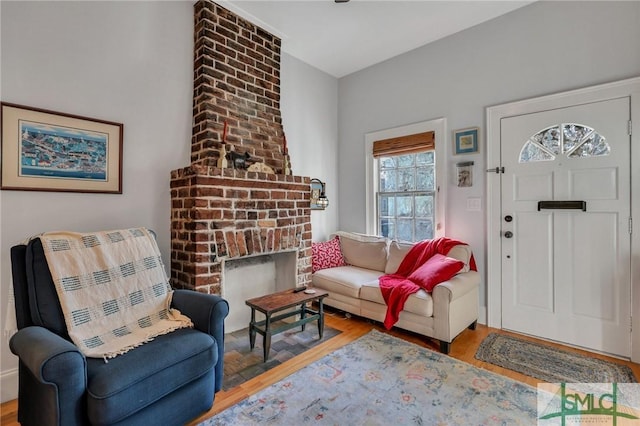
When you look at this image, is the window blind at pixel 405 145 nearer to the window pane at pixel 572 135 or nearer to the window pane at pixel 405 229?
the window pane at pixel 405 229

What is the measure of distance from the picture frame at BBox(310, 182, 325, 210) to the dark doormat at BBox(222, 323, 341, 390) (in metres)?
1.48

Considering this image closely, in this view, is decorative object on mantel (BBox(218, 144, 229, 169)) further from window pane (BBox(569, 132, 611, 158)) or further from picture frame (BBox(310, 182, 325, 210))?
window pane (BBox(569, 132, 611, 158))

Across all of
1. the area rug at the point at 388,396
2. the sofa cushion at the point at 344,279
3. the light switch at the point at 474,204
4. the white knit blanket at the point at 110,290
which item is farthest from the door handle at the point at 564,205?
the white knit blanket at the point at 110,290

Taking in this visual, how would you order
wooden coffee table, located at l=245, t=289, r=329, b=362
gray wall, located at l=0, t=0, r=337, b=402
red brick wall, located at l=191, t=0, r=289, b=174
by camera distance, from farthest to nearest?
red brick wall, located at l=191, t=0, r=289, b=174 → wooden coffee table, located at l=245, t=289, r=329, b=362 → gray wall, located at l=0, t=0, r=337, b=402

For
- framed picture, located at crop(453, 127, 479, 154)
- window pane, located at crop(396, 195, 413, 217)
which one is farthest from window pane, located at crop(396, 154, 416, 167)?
framed picture, located at crop(453, 127, 479, 154)

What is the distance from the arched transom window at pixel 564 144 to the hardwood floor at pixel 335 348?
1.64 metres

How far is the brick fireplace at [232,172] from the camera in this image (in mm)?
2414

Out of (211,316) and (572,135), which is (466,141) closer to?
(572,135)

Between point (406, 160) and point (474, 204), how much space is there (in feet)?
3.29

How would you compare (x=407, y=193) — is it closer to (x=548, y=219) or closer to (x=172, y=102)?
(x=548, y=219)

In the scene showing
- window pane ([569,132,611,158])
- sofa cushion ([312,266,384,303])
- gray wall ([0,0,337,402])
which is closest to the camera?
gray wall ([0,0,337,402])

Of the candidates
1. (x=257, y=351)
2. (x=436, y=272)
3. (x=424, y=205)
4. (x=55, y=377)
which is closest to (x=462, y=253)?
(x=436, y=272)

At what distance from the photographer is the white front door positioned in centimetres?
236

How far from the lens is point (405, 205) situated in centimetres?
372
